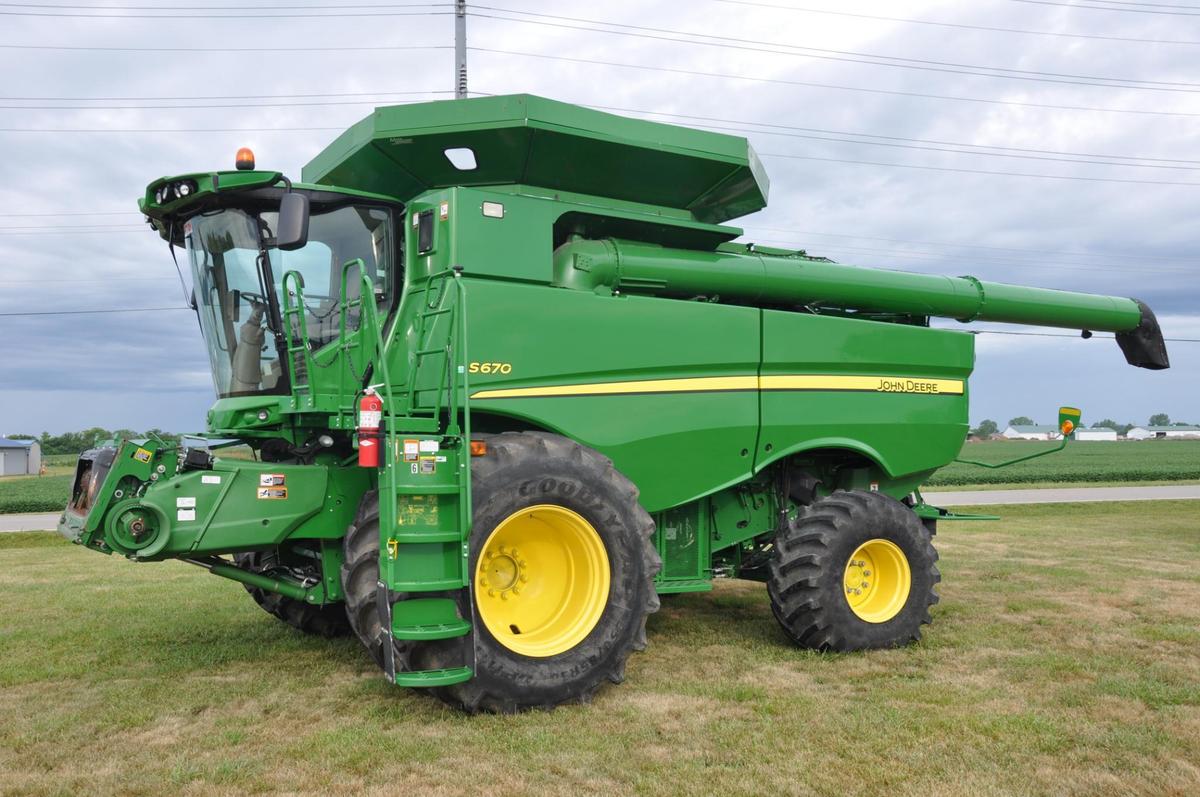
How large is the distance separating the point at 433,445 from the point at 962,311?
518 cm

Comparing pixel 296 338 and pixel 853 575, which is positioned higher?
pixel 296 338

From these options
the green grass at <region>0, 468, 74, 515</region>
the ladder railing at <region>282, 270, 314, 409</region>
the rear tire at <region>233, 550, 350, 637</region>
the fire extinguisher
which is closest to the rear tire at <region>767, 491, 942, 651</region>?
the fire extinguisher

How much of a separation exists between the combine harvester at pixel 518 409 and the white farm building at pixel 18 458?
54.1 metres

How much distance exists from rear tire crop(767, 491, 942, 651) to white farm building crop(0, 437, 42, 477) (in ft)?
182

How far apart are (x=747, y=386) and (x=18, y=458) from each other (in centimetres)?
5716

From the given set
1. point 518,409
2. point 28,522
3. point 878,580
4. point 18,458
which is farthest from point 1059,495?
point 18,458

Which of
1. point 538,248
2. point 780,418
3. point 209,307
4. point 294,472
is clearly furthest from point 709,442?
point 209,307

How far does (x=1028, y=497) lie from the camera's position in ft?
79.7

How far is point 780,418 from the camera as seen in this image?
258 inches

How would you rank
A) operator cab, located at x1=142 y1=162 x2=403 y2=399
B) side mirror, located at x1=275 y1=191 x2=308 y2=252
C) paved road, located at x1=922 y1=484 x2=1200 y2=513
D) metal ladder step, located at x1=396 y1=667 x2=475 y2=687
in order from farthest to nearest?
1. paved road, located at x1=922 y1=484 x2=1200 y2=513
2. operator cab, located at x1=142 y1=162 x2=403 y2=399
3. side mirror, located at x1=275 y1=191 x2=308 y2=252
4. metal ladder step, located at x1=396 y1=667 x2=475 y2=687

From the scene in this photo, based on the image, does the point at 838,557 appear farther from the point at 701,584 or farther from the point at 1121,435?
the point at 1121,435

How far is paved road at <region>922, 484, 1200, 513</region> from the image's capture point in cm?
2289

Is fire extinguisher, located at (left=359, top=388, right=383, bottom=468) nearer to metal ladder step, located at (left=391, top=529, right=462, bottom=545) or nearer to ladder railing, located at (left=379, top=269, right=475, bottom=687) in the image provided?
ladder railing, located at (left=379, top=269, right=475, bottom=687)

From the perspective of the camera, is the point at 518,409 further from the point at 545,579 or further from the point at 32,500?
the point at 32,500
